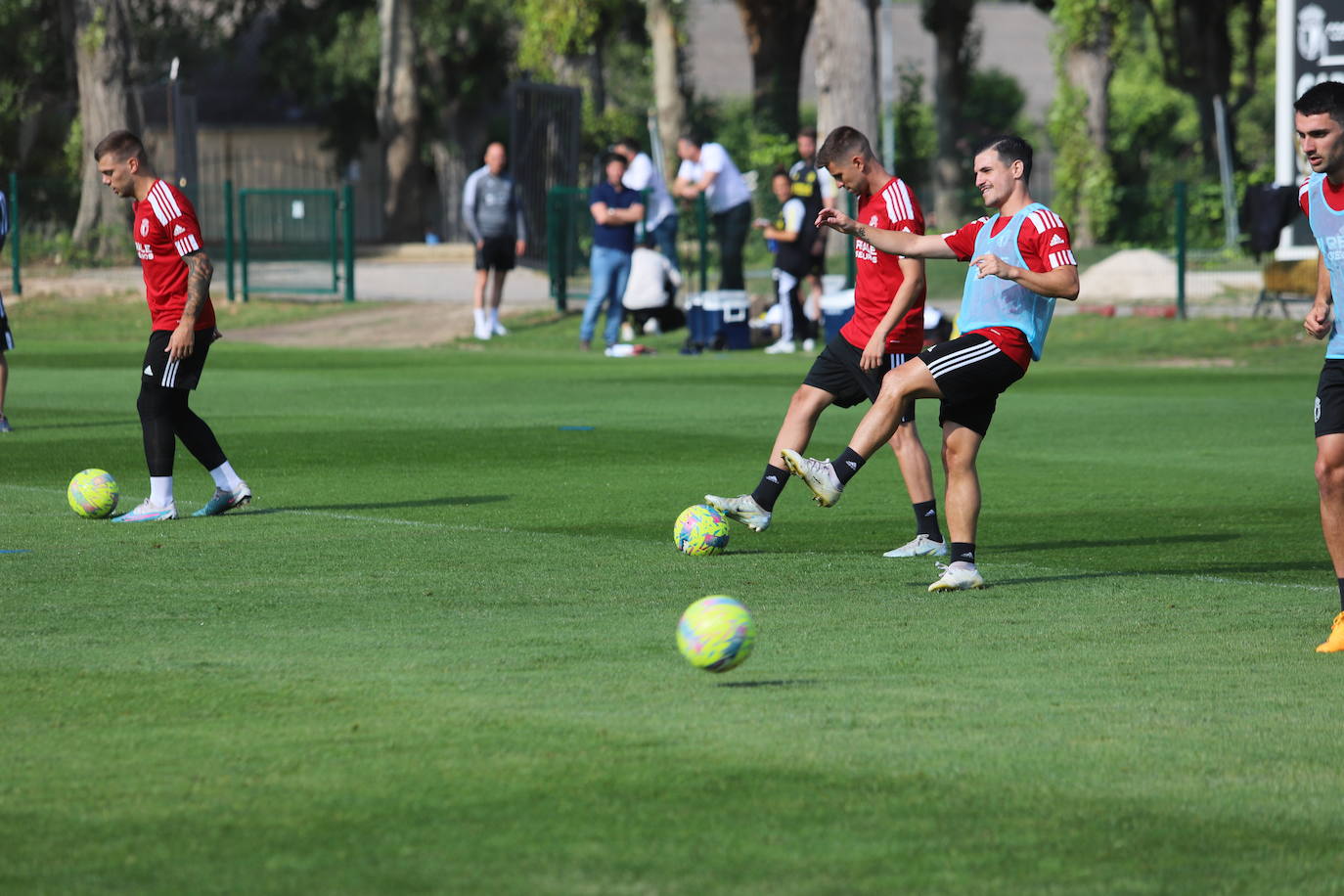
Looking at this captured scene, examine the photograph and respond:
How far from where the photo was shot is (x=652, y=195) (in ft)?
88.5

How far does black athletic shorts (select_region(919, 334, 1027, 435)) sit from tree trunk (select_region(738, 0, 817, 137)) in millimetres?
38716

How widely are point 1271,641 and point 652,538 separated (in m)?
3.53

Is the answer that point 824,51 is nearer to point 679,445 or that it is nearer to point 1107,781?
point 679,445

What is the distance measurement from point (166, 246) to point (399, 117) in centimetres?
4016

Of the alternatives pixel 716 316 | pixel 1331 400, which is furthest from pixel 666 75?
pixel 1331 400

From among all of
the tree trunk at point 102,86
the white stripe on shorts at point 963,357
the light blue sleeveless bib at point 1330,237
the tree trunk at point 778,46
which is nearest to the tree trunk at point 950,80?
the tree trunk at point 778,46

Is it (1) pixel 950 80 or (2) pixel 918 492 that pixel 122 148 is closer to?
(2) pixel 918 492

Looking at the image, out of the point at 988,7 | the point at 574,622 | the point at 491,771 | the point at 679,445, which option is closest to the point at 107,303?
the point at 679,445

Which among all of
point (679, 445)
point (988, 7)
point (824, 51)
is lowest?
point (679, 445)

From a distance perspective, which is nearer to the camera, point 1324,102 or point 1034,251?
point 1324,102

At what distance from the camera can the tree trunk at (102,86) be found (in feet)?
123

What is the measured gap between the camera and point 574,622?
768cm

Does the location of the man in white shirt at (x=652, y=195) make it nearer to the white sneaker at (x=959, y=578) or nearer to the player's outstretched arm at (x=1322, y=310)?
the white sneaker at (x=959, y=578)

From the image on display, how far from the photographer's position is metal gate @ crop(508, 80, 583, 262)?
31.8 metres
